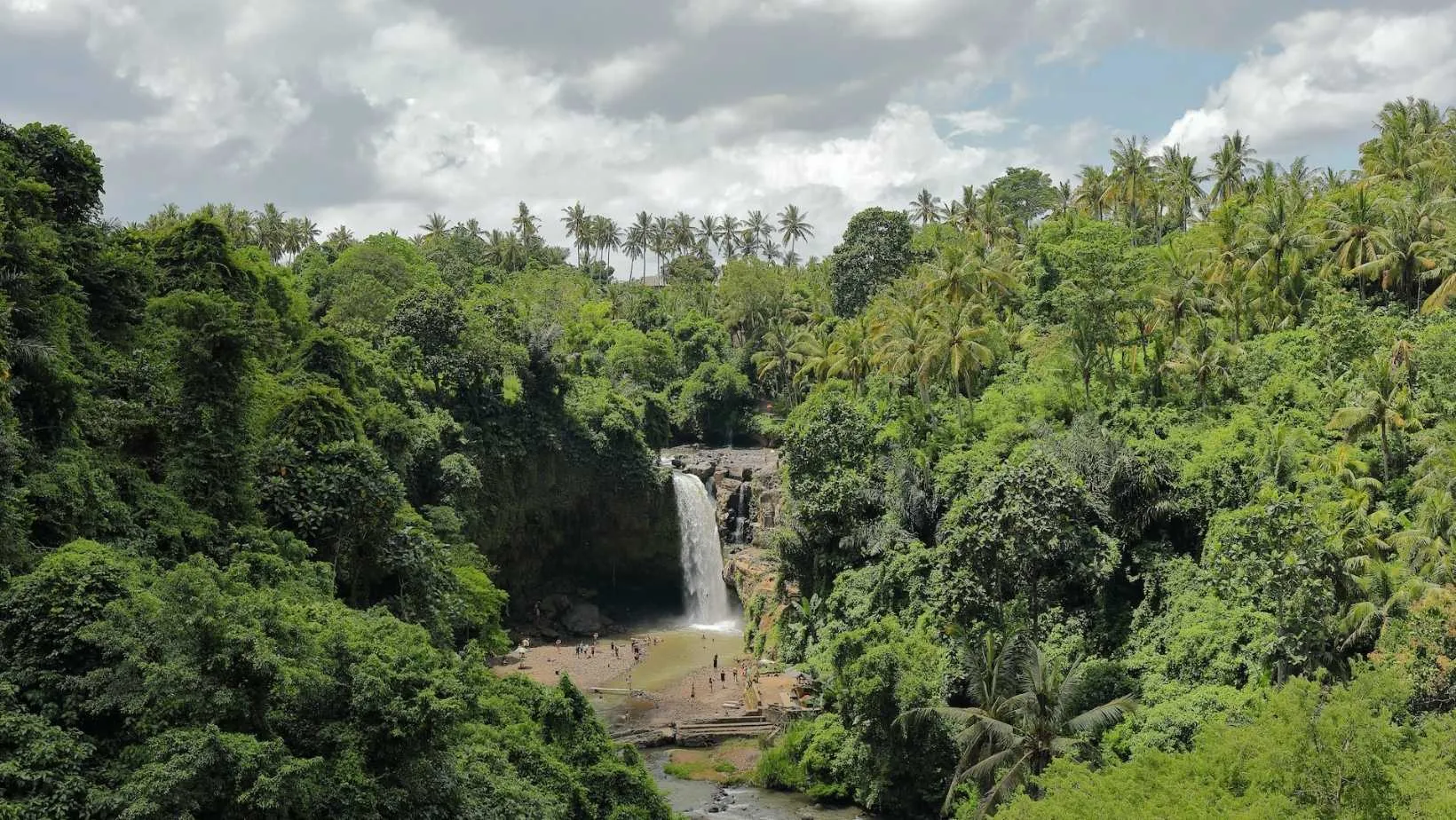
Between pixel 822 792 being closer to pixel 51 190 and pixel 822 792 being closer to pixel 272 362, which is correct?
pixel 272 362

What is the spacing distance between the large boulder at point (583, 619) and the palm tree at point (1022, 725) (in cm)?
3177

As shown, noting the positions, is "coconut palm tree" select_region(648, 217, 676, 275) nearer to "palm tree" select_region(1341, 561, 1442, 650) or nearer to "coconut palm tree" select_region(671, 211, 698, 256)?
"coconut palm tree" select_region(671, 211, 698, 256)

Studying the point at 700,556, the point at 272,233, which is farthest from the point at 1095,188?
the point at 272,233

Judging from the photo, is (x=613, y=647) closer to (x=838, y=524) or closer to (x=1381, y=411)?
(x=838, y=524)

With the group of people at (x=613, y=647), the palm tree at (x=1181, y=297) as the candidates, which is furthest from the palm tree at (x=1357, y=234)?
the group of people at (x=613, y=647)

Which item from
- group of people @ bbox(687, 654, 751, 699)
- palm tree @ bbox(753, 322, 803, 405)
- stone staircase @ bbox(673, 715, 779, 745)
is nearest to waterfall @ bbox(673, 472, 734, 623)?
group of people @ bbox(687, 654, 751, 699)

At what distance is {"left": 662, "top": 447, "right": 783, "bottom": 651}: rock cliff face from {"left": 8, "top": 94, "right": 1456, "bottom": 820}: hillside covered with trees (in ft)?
11.7

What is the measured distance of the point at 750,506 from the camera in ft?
223

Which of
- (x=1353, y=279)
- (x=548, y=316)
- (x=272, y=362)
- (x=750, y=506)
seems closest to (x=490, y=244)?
(x=548, y=316)

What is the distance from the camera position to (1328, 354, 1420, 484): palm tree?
35594 mm

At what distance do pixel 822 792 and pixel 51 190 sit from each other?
2962 cm

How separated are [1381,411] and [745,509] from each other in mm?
38340

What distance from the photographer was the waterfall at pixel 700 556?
65.4 metres

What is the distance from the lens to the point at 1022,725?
31766 millimetres
